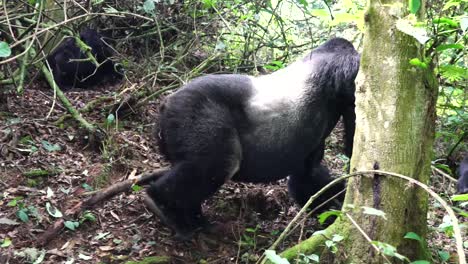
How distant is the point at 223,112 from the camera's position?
373 centimetres

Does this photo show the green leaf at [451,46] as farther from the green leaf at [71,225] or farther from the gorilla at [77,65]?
the gorilla at [77,65]

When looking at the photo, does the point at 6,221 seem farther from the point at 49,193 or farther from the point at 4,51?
the point at 4,51

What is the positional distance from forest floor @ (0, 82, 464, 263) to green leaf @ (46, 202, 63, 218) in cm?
1

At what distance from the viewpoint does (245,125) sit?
383 cm

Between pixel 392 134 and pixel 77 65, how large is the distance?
15.1 feet

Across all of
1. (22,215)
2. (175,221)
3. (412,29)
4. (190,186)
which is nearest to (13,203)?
(22,215)

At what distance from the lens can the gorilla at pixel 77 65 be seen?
6.39 metres

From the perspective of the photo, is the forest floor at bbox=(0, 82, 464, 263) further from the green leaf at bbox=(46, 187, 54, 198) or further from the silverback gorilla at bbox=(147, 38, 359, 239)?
the silverback gorilla at bbox=(147, 38, 359, 239)

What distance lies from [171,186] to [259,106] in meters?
0.85

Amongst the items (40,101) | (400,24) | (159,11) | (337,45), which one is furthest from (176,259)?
(159,11)

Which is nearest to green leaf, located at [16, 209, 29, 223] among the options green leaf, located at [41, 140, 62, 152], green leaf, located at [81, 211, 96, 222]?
green leaf, located at [81, 211, 96, 222]

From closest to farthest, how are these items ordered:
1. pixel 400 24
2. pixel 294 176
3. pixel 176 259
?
pixel 400 24, pixel 176 259, pixel 294 176

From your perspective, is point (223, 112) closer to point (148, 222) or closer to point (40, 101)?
point (148, 222)

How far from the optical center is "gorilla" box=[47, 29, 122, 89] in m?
6.39
